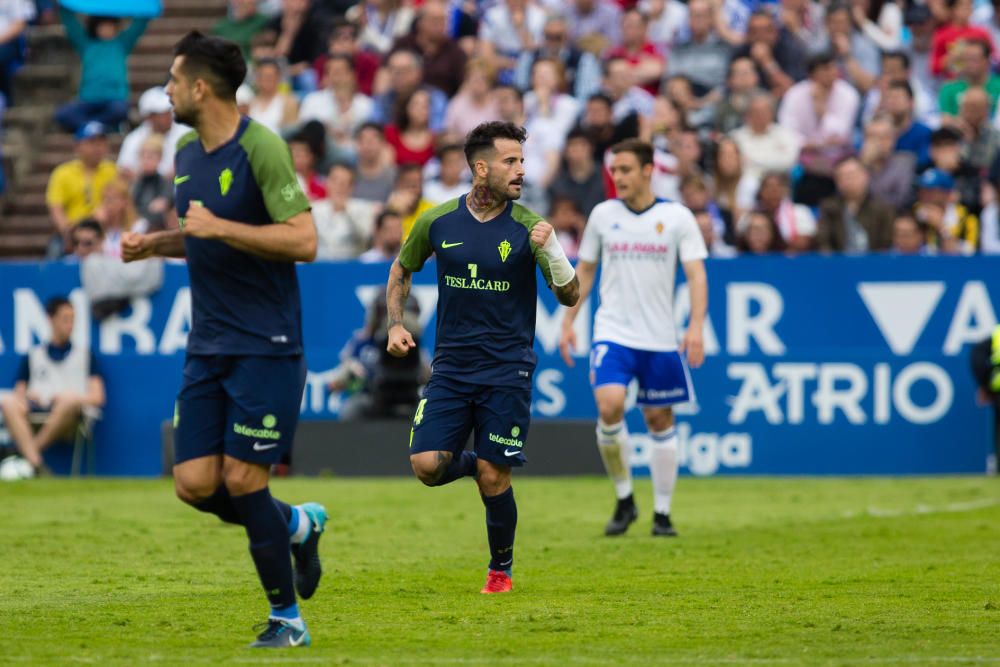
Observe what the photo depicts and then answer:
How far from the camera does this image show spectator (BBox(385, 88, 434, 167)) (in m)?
20.6

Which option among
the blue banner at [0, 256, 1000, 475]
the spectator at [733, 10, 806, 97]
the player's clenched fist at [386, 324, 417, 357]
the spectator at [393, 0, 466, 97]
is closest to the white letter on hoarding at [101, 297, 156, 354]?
the blue banner at [0, 256, 1000, 475]

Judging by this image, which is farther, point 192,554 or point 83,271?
point 83,271

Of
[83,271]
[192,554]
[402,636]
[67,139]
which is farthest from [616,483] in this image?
[67,139]

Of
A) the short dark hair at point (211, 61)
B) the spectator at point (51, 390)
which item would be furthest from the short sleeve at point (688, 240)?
the spectator at point (51, 390)

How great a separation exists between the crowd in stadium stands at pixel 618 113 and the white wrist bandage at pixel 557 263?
918cm

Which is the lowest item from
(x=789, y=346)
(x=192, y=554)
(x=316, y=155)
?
(x=192, y=554)

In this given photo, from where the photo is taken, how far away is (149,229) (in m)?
19.9

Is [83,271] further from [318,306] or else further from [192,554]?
[192,554]

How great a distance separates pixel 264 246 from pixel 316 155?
1317cm

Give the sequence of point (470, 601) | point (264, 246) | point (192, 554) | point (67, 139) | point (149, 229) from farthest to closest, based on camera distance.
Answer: point (67, 139)
point (149, 229)
point (192, 554)
point (470, 601)
point (264, 246)

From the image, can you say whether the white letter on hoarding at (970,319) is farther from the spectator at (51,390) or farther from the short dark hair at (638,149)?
the spectator at (51,390)

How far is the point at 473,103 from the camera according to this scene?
20.7m

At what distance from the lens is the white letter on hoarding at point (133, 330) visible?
18.7 metres

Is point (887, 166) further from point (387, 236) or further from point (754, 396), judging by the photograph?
point (387, 236)
